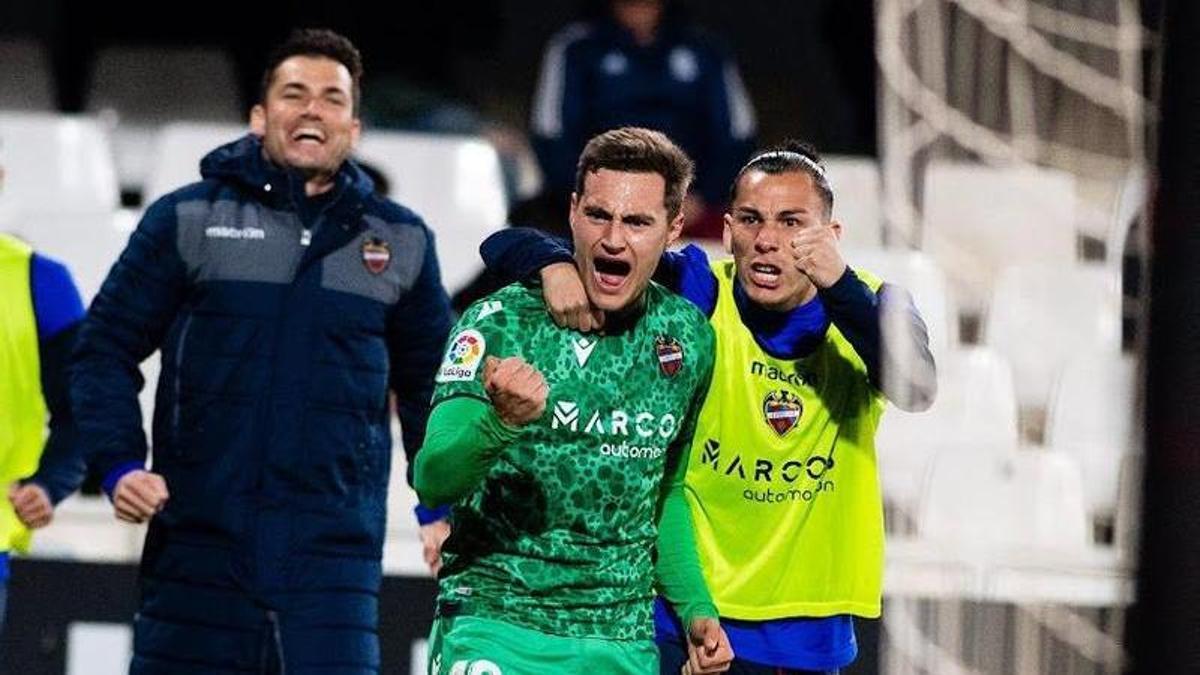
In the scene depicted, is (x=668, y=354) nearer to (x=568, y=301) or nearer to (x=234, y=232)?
(x=568, y=301)

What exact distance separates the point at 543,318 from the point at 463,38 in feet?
16.8

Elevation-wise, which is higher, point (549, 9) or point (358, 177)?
point (549, 9)

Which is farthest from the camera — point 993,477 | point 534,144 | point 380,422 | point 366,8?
point 366,8

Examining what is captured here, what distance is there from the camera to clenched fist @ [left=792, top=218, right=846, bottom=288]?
3752 mm

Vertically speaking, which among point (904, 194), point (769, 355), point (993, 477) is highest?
point (904, 194)

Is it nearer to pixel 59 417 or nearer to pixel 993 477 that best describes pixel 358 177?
pixel 59 417

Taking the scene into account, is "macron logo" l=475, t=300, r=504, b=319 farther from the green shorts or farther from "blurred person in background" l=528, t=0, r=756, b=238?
"blurred person in background" l=528, t=0, r=756, b=238

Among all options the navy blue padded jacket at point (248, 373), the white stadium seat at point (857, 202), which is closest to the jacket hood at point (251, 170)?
the navy blue padded jacket at point (248, 373)

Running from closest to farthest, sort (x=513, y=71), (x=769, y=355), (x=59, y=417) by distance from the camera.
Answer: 1. (x=769, y=355)
2. (x=59, y=417)
3. (x=513, y=71)

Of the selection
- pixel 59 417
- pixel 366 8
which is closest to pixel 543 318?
pixel 59 417

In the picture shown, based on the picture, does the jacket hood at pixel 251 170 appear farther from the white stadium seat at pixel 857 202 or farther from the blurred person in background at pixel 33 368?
the white stadium seat at pixel 857 202

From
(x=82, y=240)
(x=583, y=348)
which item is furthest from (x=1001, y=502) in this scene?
(x=82, y=240)

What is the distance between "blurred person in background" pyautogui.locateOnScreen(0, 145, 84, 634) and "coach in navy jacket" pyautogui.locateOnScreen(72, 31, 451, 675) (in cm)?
55

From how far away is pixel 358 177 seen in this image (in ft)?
14.6
